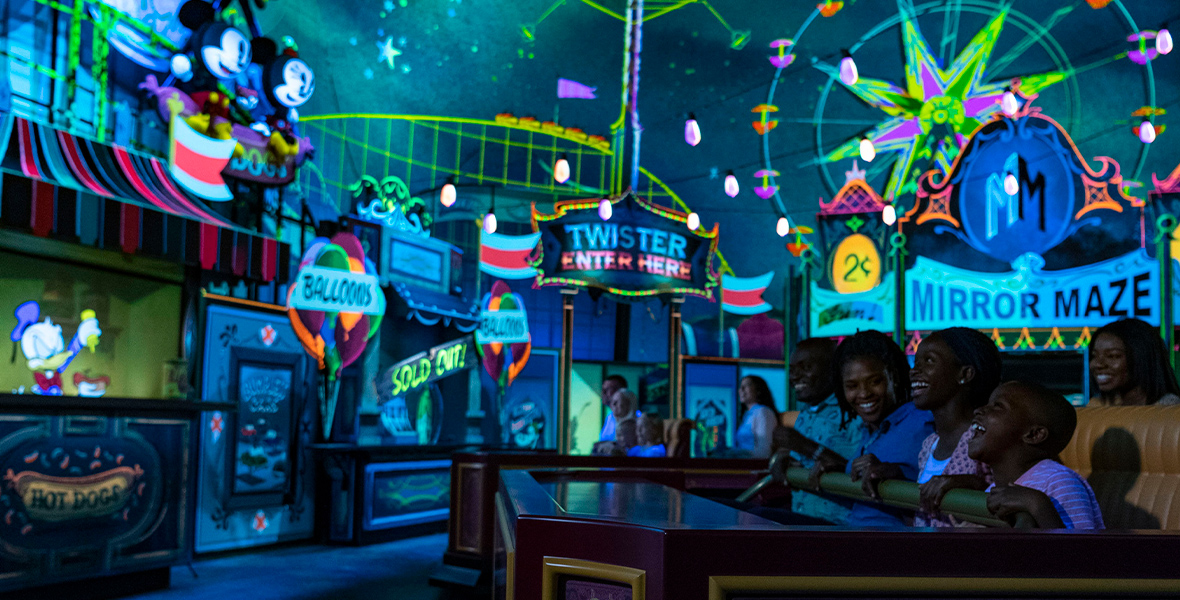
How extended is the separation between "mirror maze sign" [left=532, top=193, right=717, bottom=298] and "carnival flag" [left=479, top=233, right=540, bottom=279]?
1475mm

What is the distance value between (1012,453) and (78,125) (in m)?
6.67

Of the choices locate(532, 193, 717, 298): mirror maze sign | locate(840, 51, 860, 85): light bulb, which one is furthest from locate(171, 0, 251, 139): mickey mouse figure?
locate(840, 51, 860, 85): light bulb

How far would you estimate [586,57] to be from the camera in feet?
43.5

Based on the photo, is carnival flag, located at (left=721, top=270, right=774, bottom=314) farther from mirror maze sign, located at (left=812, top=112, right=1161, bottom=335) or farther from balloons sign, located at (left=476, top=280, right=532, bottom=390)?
mirror maze sign, located at (left=812, top=112, right=1161, bottom=335)

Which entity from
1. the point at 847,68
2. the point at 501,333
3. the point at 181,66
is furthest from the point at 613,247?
the point at 181,66

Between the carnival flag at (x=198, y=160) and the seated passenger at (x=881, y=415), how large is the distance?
5.77 metres

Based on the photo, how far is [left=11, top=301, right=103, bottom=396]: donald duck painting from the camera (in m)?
6.21

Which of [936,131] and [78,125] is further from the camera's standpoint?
[936,131]

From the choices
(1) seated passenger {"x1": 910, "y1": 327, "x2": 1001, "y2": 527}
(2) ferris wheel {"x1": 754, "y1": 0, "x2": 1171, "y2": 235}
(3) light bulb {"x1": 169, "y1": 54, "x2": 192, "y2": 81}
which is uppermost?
(2) ferris wheel {"x1": 754, "y1": 0, "x2": 1171, "y2": 235}

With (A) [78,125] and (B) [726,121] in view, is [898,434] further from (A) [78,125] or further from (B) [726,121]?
(B) [726,121]

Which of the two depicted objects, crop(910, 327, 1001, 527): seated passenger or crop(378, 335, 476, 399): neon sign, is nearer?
crop(910, 327, 1001, 527): seated passenger

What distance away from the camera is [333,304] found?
7.93 meters

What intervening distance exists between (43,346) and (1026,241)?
776cm

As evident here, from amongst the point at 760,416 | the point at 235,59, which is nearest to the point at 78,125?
the point at 235,59
